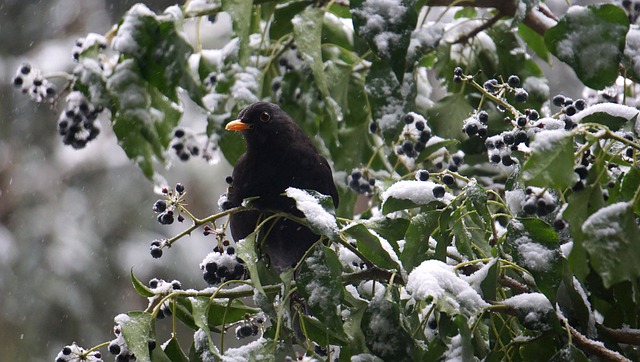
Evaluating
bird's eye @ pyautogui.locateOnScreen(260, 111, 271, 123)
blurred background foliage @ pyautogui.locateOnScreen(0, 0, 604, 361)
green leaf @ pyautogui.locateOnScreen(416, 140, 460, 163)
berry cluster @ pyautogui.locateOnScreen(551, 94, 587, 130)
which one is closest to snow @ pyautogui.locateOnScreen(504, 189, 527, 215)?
berry cluster @ pyautogui.locateOnScreen(551, 94, 587, 130)

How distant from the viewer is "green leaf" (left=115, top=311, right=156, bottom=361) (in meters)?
1.69

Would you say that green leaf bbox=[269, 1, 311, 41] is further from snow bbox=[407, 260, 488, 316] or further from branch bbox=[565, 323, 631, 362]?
branch bbox=[565, 323, 631, 362]

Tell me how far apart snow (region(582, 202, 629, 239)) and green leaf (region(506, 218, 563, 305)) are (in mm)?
203

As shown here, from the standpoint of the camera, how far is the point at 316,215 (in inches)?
66.6

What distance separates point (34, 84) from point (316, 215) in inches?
74.1

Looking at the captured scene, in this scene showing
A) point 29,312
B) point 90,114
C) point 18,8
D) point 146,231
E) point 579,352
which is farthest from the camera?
point 18,8

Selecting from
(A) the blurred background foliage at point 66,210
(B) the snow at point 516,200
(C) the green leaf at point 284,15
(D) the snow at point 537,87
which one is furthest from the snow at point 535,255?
(A) the blurred background foliage at point 66,210

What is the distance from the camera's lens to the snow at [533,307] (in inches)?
64.7

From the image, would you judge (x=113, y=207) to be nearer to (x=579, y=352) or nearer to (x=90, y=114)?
(x=90, y=114)

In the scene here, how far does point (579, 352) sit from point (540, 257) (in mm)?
192

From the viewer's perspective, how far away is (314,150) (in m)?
3.06

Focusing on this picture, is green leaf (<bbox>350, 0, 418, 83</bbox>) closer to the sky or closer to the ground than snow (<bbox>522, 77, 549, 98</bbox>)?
closer to the sky

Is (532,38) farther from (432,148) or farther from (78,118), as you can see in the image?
(78,118)

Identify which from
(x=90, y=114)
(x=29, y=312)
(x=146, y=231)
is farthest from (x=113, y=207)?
(x=90, y=114)
